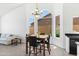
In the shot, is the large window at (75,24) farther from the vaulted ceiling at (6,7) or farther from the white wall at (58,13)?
the vaulted ceiling at (6,7)

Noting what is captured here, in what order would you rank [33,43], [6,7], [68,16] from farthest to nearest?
[33,43] → [68,16] → [6,7]

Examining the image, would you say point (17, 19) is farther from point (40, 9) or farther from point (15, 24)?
point (40, 9)

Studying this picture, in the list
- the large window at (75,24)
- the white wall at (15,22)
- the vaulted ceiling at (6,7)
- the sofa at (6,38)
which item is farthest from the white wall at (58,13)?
the sofa at (6,38)

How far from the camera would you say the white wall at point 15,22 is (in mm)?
5332

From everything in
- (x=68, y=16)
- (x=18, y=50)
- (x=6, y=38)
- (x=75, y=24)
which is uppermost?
(x=68, y=16)

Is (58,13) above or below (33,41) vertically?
above

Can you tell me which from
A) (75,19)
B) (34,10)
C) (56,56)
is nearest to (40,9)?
(34,10)

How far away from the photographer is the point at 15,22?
5426 millimetres

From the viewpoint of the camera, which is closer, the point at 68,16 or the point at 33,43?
the point at 68,16

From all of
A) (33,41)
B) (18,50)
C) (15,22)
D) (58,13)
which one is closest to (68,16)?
(58,13)

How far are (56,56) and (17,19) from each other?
1.66 m

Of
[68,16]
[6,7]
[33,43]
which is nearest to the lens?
[6,7]

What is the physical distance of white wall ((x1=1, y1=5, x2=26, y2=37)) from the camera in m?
Result: 5.33

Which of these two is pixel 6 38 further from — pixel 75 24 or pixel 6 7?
pixel 75 24
